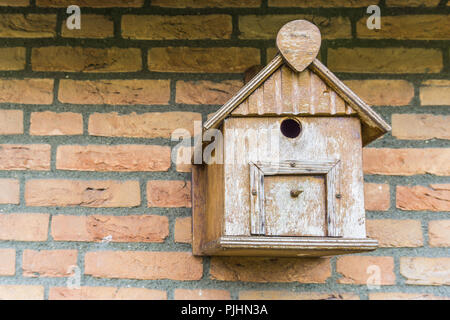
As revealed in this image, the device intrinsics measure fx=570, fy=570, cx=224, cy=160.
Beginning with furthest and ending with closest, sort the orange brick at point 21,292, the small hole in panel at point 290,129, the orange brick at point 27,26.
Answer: the orange brick at point 27,26
the orange brick at point 21,292
the small hole in panel at point 290,129

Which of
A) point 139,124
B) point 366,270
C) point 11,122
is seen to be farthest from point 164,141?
point 366,270

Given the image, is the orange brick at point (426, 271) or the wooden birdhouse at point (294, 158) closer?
the wooden birdhouse at point (294, 158)

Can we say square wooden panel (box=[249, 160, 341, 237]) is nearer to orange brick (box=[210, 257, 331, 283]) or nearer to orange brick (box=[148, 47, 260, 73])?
orange brick (box=[210, 257, 331, 283])

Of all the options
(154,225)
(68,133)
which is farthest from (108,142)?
(154,225)

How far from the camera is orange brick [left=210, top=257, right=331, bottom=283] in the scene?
142 centimetres

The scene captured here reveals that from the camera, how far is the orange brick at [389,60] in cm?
150

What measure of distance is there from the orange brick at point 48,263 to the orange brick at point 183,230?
0.85 feet

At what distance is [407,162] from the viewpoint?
1467 mm

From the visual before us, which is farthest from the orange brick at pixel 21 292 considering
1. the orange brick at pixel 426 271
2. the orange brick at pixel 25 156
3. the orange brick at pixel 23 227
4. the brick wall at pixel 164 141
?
the orange brick at pixel 426 271

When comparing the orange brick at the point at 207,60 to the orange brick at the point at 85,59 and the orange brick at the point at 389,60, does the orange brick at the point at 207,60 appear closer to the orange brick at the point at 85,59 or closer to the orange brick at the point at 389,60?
the orange brick at the point at 85,59

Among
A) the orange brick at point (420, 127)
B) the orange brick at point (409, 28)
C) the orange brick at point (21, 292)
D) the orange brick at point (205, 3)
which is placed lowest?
the orange brick at point (21, 292)

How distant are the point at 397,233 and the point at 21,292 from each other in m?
0.95

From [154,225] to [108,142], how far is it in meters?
0.25

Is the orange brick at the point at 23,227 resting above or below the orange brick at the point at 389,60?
below
